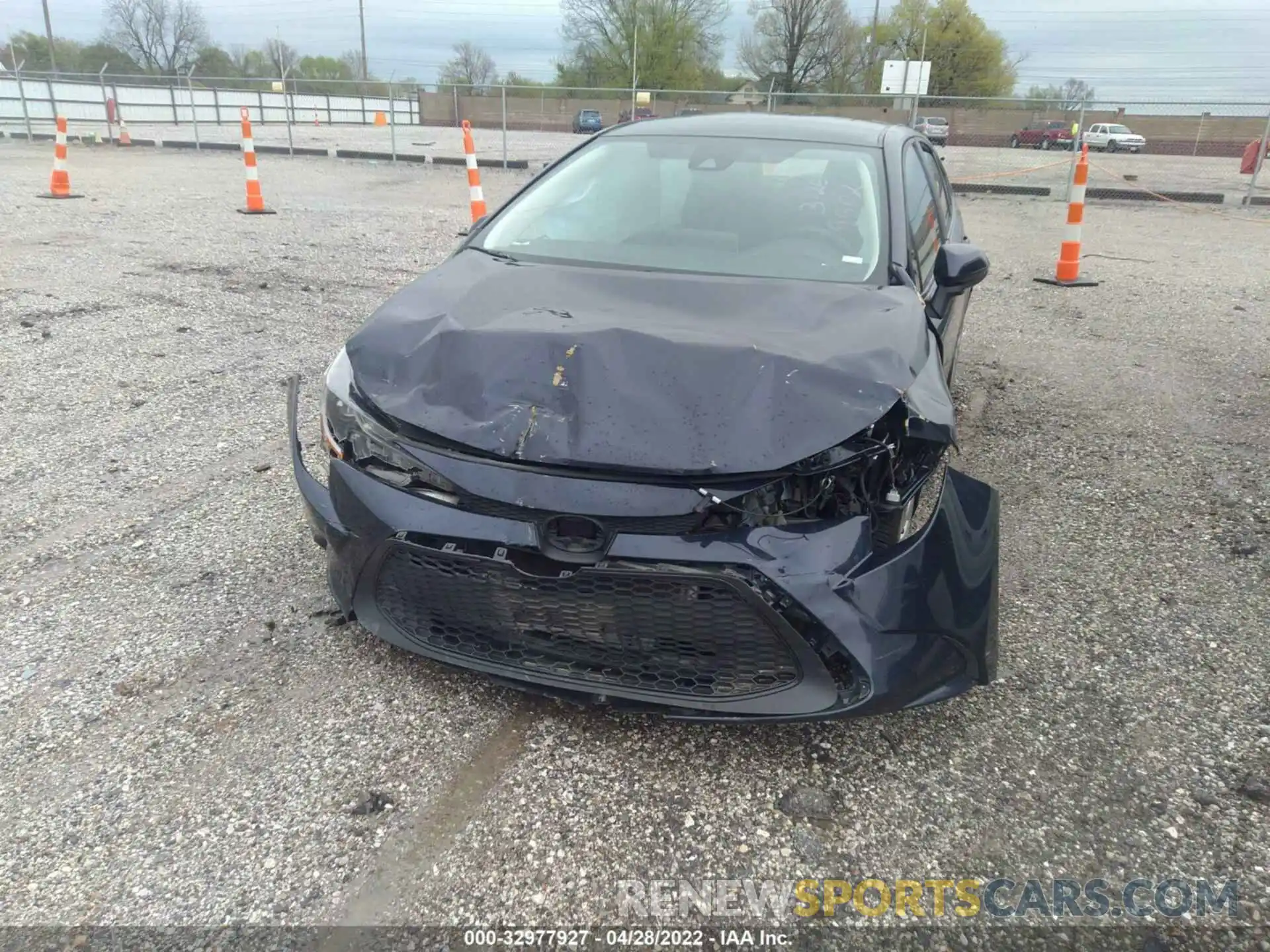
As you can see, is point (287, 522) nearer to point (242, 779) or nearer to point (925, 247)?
point (242, 779)

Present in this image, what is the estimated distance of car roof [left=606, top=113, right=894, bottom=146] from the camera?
3709 millimetres

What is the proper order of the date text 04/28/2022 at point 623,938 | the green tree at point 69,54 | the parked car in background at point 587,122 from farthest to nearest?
the green tree at point 69,54, the parked car in background at point 587,122, the date text 04/28/2022 at point 623,938

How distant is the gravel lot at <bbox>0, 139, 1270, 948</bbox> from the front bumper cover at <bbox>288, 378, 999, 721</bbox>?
0.23m

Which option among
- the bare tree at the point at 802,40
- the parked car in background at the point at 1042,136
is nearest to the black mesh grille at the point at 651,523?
the parked car in background at the point at 1042,136

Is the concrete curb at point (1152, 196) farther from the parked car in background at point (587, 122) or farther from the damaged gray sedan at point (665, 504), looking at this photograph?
the parked car in background at point (587, 122)

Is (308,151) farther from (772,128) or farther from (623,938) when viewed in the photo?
(623,938)

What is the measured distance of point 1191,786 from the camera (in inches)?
84.6

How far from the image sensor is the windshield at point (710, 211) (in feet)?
10.2

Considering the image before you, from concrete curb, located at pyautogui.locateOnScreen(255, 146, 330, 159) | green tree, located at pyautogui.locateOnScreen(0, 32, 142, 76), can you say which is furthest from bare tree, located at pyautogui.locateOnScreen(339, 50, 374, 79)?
concrete curb, located at pyautogui.locateOnScreen(255, 146, 330, 159)

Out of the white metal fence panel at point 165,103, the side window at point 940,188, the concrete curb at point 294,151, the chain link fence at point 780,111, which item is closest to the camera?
the side window at point 940,188
